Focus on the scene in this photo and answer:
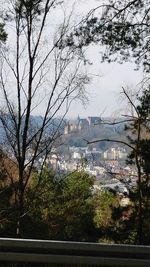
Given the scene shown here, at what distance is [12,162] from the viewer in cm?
1161

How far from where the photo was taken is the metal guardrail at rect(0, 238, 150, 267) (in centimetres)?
338

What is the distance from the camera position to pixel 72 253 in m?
3.44

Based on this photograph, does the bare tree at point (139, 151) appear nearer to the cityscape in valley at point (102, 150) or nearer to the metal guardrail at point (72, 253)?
the cityscape in valley at point (102, 150)

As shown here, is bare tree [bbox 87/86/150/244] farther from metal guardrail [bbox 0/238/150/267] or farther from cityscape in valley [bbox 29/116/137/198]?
metal guardrail [bbox 0/238/150/267]

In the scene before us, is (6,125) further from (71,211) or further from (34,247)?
(71,211)

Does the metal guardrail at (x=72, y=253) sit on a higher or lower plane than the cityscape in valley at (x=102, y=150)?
lower

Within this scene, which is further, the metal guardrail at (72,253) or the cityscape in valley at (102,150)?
the cityscape in valley at (102,150)

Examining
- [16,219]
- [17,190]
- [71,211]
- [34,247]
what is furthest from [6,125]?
[71,211]

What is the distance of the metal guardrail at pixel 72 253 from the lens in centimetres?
338

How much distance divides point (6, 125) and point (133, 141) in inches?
148

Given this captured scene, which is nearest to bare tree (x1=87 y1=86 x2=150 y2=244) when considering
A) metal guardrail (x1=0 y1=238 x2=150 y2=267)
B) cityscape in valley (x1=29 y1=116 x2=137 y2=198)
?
cityscape in valley (x1=29 y1=116 x2=137 y2=198)

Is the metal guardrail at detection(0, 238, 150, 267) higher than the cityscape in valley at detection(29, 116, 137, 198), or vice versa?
the cityscape in valley at detection(29, 116, 137, 198)

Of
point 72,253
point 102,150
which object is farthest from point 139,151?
point 72,253

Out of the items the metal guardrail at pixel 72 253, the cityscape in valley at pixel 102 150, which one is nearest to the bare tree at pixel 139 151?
the cityscape in valley at pixel 102 150
